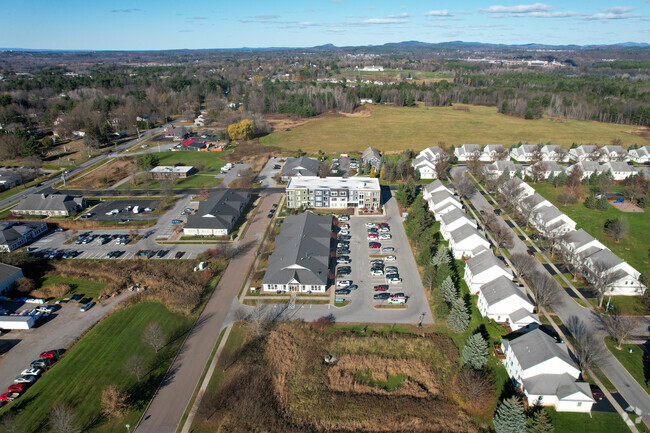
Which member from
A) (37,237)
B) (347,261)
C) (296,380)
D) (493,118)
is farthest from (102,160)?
(493,118)

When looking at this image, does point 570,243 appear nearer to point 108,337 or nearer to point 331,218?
point 331,218

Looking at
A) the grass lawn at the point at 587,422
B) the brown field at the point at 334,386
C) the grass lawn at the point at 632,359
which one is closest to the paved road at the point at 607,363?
the grass lawn at the point at 632,359

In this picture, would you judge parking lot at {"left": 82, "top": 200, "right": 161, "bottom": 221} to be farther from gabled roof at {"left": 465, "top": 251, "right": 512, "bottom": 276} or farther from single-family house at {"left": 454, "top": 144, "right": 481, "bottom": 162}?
single-family house at {"left": 454, "top": 144, "right": 481, "bottom": 162}

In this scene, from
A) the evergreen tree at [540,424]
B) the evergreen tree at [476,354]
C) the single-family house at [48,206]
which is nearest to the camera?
the evergreen tree at [540,424]

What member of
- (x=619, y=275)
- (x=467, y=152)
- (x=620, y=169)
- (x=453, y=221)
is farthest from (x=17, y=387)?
(x=620, y=169)

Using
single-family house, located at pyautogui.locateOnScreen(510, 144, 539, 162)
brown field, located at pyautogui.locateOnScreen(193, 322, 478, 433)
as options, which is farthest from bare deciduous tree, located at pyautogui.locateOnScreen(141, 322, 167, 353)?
single-family house, located at pyautogui.locateOnScreen(510, 144, 539, 162)

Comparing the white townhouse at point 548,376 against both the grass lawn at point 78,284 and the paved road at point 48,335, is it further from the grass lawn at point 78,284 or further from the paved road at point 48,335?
the grass lawn at point 78,284

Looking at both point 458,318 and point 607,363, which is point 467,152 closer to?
point 458,318
